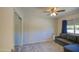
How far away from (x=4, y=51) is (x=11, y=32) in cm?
31

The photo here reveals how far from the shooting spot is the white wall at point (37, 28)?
155 centimetres

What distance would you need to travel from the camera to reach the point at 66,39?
1518 millimetres

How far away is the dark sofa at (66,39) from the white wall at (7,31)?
746mm

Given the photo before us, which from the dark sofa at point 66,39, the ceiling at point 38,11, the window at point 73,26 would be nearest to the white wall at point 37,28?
the ceiling at point 38,11

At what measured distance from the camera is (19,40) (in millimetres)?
1550

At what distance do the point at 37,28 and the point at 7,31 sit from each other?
1.61ft

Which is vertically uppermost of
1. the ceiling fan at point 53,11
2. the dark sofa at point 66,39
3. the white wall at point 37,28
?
the ceiling fan at point 53,11

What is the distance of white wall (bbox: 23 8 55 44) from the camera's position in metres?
1.55

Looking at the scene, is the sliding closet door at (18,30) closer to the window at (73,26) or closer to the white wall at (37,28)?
the white wall at (37,28)

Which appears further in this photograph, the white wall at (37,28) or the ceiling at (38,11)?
the white wall at (37,28)

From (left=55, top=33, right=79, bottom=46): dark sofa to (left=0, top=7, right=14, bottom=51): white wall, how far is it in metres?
0.75

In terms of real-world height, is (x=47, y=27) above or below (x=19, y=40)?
above
